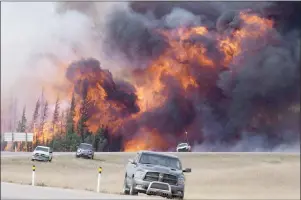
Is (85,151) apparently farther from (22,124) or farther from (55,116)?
(22,124)

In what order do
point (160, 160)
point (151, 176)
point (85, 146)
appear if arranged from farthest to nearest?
point (85, 146), point (160, 160), point (151, 176)

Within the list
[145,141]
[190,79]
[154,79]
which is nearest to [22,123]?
[145,141]

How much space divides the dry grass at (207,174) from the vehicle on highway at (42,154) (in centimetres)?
14

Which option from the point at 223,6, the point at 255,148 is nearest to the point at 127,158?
the point at 255,148

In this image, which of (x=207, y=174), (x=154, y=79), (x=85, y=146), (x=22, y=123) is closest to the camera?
(x=22, y=123)

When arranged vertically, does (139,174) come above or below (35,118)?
below

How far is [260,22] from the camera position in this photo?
1549 centimetres

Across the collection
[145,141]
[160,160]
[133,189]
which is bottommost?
[133,189]

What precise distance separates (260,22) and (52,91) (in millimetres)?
5722

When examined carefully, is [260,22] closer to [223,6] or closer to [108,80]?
[223,6]

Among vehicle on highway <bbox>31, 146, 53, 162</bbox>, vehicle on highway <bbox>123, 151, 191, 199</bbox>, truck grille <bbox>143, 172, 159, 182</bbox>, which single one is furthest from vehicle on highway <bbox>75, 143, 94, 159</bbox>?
truck grille <bbox>143, 172, 159, 182</bbox>

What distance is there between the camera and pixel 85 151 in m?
15.4

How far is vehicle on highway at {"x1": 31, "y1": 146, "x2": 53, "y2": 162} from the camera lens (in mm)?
15430

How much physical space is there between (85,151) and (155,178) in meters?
2.99
